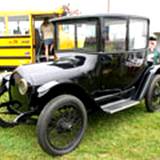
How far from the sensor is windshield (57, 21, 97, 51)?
14.2 ft

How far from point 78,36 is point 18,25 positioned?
4.51m

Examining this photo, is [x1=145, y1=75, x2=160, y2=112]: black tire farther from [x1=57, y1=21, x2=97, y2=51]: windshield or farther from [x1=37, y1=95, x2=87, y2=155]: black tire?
[x1=37, y1=95, x2=87, y2=155]: black tire

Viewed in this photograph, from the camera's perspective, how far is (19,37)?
8.66 meters

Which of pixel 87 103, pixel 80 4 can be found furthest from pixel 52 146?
pixel 80 4

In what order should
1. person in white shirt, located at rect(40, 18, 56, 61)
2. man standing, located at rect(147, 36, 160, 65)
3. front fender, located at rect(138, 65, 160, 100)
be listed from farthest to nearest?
person in white shirt, located at rect(40, 18, 56, 61) < man standing, located at rect(147, 36, 160, 65) < front fender, located at rect(138, 65, 160, 100)

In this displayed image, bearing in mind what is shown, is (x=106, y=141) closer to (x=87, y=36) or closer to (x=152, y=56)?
(x=87, y=36)

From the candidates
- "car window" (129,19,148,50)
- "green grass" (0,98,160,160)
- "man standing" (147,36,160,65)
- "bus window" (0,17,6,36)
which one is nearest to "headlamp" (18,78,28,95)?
"green grass" (0,98,160,160)

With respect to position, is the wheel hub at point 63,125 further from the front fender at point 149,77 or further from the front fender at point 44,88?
the front fender at point 149,77

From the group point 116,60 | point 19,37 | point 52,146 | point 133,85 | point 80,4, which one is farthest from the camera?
point 80,4

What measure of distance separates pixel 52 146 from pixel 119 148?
81 cm

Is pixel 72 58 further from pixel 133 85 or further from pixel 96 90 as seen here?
pixel 133 85

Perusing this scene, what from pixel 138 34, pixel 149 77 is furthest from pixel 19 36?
pixel 149 77

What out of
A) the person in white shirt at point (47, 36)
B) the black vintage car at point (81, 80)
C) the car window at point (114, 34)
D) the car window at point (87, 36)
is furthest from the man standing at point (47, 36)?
the car window at point (114, 34)

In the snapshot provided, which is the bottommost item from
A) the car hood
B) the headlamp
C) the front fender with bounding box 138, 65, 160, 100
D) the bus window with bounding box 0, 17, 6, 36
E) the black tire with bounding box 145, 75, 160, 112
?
the black tire with bounding box 145, 75, 160, 112
